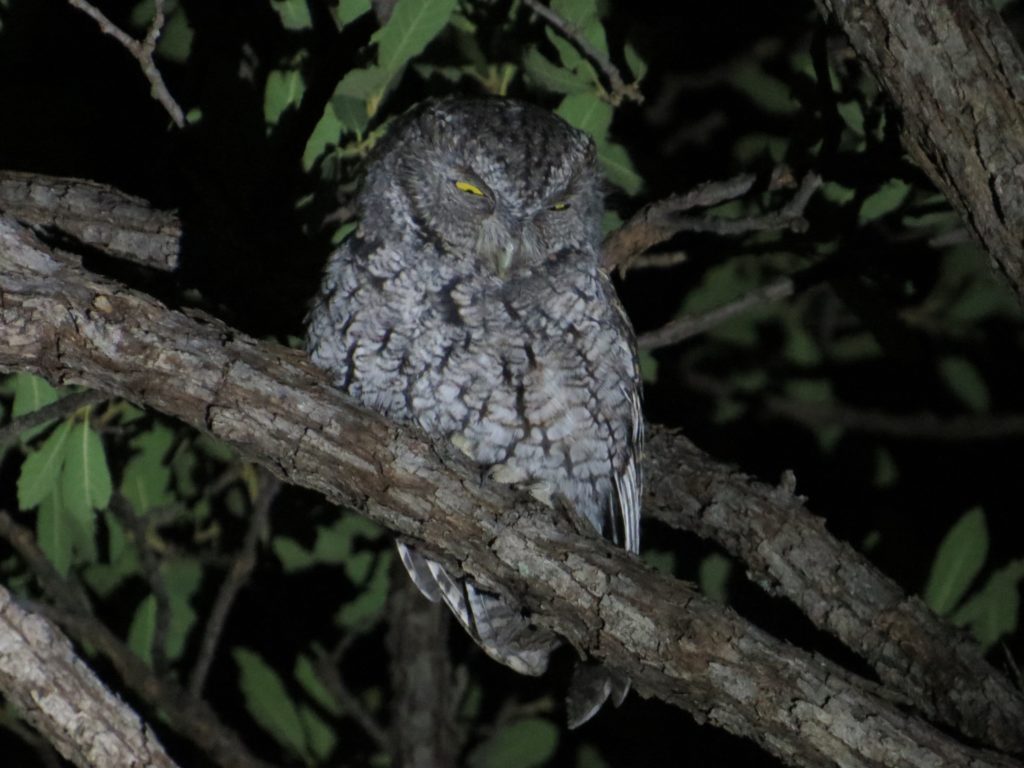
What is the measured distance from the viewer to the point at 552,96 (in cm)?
305

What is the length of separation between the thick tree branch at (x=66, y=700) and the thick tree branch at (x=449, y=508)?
43 cm

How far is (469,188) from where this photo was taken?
2572 millimetres

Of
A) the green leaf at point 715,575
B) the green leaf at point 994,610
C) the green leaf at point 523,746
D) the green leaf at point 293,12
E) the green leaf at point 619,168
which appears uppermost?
the green leaf at point 619,168

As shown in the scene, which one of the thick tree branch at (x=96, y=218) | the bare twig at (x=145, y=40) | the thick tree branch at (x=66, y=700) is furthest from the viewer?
the thick tree branch at (x=96, y=218)

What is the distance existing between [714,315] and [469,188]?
2.51ft

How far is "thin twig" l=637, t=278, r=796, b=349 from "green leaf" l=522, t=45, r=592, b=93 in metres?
0.64

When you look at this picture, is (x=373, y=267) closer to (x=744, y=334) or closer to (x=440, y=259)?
(x=440, y=259)

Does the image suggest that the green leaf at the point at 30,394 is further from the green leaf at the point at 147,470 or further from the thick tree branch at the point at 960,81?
the thick tree branch at the point at 960,81

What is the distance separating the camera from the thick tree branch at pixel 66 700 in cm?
188

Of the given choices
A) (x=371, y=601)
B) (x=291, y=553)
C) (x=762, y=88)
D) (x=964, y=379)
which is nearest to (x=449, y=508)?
(x=291, y=553)

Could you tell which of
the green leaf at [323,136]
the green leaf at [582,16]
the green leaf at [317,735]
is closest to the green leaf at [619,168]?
the green leaf at [582,16]

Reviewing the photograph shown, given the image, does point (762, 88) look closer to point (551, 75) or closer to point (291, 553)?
point (551, 75)

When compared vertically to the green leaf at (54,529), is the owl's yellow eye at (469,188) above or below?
above

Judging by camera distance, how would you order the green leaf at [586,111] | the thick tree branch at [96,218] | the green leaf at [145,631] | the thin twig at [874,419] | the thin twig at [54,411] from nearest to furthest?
the thin twig at [54,411] → the thick tree branch at [96,218] → the green leaf at [586,111] → the green leaf at [145,631] → the thin twig at [874,419]
